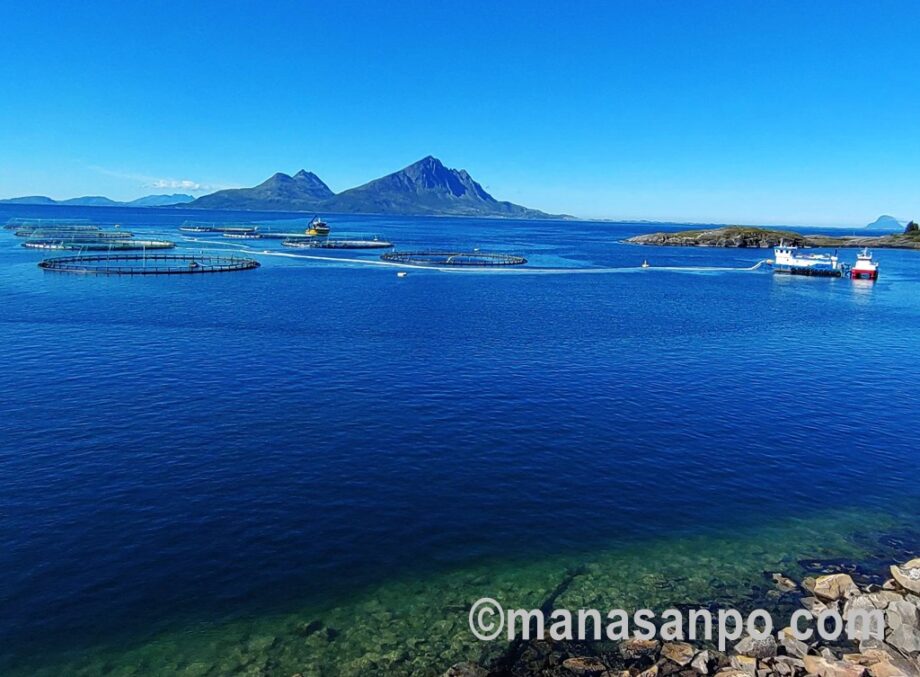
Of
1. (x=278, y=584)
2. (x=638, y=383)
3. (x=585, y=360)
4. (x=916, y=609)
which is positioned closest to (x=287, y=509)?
(x=278, y=584)

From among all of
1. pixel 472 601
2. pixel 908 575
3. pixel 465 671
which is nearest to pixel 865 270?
pixel 908 575

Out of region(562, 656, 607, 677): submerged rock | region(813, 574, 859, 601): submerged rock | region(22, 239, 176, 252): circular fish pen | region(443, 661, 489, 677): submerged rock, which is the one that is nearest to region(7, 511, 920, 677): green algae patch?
region(443, 661, 489, 677): submerged rock

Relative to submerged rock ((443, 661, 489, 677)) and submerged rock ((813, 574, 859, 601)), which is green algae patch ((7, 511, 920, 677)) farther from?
submerged rock ((813, 574, 859, 601))

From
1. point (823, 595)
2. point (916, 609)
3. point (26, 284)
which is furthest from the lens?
point (26, 284)

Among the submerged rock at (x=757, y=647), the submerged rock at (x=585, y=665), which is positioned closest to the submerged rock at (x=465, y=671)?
the submerged rock at (x=585, y=665)

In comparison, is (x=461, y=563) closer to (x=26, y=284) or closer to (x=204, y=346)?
(x=204, y=346)
